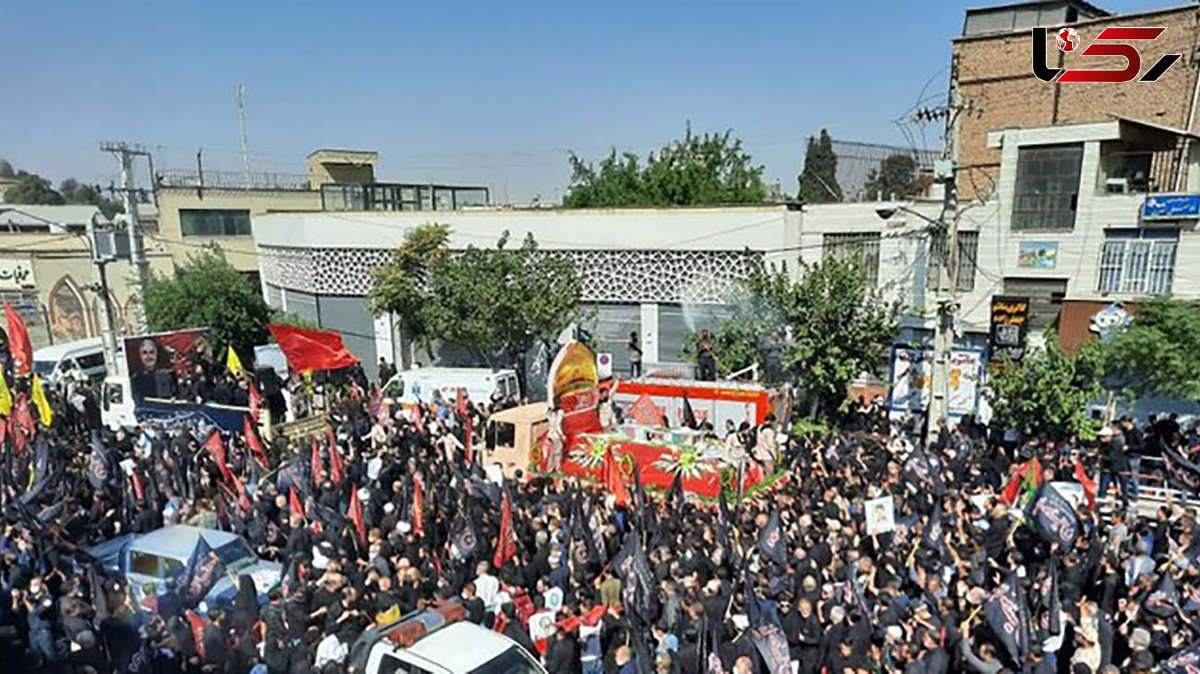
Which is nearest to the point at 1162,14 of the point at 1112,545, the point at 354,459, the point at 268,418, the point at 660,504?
the point at 1112,545

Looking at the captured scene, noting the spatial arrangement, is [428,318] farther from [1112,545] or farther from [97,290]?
[1112,545]

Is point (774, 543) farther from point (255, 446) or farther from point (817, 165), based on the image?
point (817, 165)

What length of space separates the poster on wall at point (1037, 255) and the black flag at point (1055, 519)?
1213cm

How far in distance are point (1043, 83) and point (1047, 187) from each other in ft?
28.2

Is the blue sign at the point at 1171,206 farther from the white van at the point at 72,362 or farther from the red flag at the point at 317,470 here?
the white van at the point at 72,362

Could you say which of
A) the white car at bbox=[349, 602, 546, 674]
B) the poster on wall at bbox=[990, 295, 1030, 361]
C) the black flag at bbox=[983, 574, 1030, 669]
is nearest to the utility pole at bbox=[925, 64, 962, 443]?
the poster on wall at bbox=[990, 295, 1030, 361]

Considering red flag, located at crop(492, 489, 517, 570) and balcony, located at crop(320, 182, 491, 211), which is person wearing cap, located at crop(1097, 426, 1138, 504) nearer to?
red flag, located at crop(492, 489, 517, 570)

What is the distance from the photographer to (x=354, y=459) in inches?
548

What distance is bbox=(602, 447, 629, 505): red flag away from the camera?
12.2 m

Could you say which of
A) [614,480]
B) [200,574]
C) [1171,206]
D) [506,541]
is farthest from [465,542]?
[1171,206]

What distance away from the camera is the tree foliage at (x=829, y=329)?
18.4m

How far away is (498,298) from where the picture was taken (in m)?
21.8

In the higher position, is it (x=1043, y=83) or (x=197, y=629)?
(x=1043, y=83)

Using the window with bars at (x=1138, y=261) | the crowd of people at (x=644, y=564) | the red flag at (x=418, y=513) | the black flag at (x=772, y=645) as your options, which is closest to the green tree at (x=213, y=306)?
the crowd of people at (x=644, y=564)
